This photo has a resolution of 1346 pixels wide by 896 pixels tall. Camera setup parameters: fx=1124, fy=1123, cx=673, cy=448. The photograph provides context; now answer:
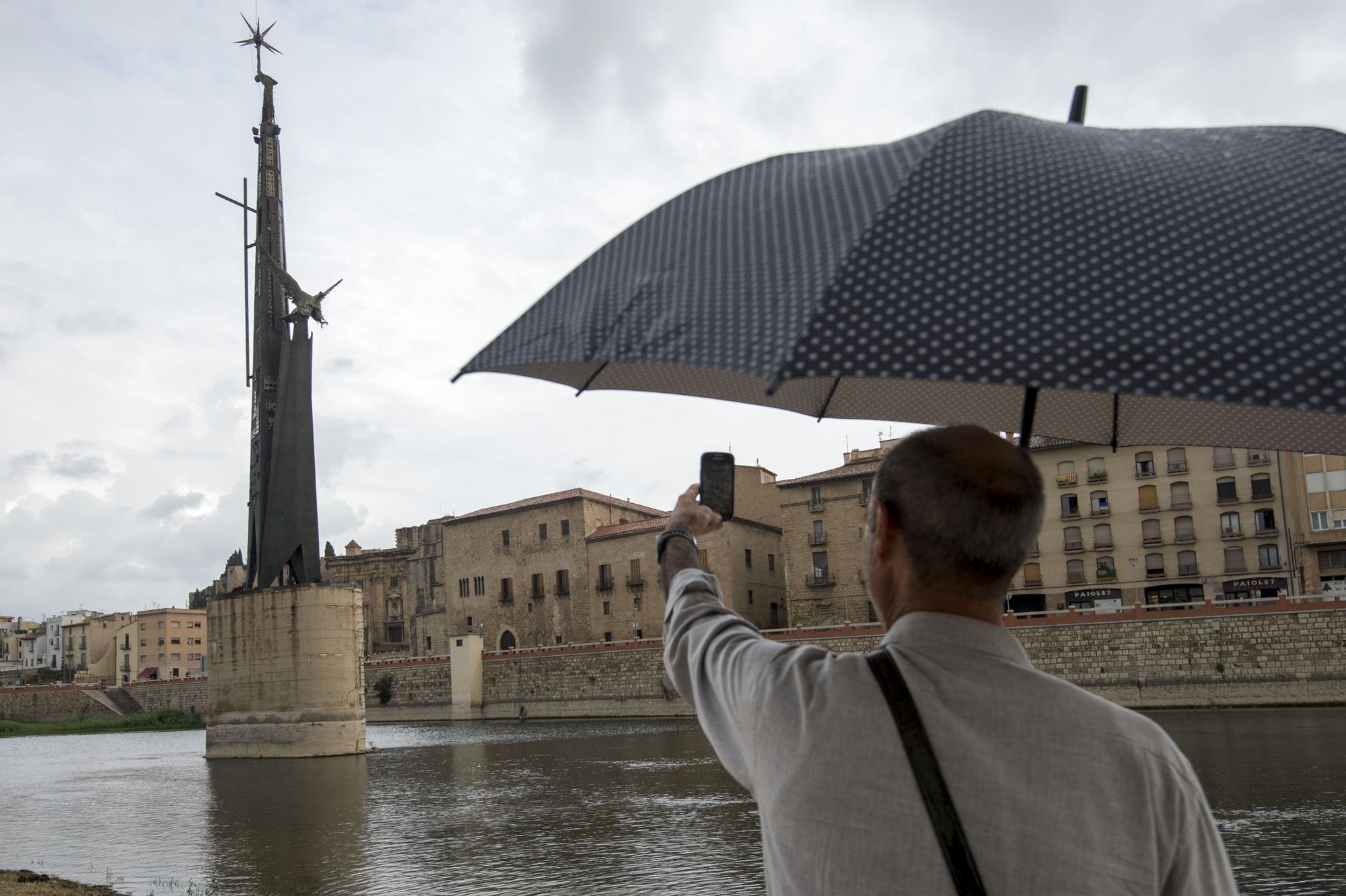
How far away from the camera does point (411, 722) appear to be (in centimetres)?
5081

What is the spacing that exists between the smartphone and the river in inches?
310

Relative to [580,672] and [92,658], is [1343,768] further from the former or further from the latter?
[92,658]

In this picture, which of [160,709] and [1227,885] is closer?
[1227,885]

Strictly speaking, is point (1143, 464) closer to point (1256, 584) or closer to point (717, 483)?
point (1256, 584)

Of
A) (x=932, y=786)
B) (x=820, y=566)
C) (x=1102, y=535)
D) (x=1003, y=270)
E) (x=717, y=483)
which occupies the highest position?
(x=1102, y=535)

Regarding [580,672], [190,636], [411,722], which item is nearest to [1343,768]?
[580,672]

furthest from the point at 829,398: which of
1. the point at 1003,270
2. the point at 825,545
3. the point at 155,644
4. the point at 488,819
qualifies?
the point at 155,644

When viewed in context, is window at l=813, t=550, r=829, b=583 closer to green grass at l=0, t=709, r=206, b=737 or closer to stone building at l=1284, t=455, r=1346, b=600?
stone building at l=1284, t=455, r=1346, b=600

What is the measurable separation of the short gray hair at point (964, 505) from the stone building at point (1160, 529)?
4113 centimetres

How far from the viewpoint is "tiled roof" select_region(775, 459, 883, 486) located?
48.7 meters

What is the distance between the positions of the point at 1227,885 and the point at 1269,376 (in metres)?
0.80

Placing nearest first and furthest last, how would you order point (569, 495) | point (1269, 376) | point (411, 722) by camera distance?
point (1269, 376) → point (411, 722) → point (569, 495)

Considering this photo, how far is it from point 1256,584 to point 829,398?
141 ft

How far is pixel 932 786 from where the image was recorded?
1.58 metres
